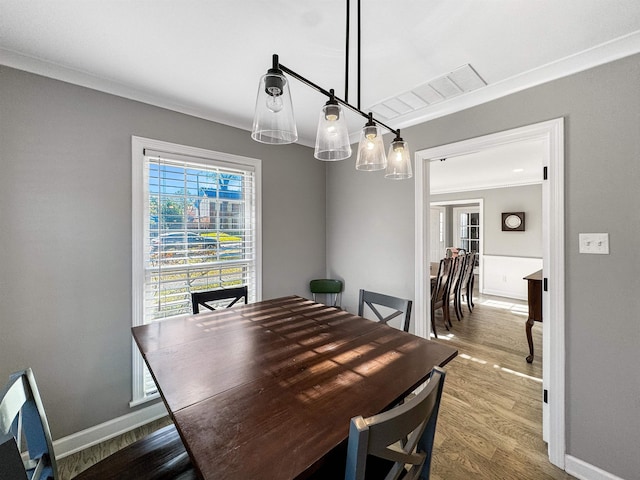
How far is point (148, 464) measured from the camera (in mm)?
1038

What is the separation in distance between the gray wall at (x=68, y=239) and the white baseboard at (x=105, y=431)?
0.05 m

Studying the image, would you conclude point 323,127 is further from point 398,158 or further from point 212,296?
point 212,296

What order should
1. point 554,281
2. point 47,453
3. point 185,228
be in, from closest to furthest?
1. point 47,453
2. point 554,281
3. point 185,228

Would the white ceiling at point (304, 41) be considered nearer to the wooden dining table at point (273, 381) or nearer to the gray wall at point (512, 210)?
the wooden dining table at point (273, 381)

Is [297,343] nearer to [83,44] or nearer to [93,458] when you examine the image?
[93,458]

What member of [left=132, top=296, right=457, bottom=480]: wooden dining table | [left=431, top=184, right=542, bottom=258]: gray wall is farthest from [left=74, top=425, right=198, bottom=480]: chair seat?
[left=431, top=184, right=542, bottom=258]: gray wall

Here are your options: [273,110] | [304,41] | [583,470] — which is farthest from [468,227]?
[273,110]

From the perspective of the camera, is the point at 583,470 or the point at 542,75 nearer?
the point at 583,470

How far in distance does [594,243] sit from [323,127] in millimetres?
1735

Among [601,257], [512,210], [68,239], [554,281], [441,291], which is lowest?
[441,291]

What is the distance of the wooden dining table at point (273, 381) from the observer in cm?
71

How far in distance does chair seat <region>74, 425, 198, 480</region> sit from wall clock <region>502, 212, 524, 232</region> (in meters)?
6.83

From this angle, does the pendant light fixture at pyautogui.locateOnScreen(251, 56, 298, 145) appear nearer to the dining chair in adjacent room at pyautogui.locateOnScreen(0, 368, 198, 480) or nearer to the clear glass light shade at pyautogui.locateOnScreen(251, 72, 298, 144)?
the clear glass light shade at pyautogui.locateOnScreen(251, 72, 298, 144)

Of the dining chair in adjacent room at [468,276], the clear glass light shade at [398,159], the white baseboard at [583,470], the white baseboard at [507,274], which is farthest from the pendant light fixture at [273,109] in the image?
the white baseboard at [507,274]
